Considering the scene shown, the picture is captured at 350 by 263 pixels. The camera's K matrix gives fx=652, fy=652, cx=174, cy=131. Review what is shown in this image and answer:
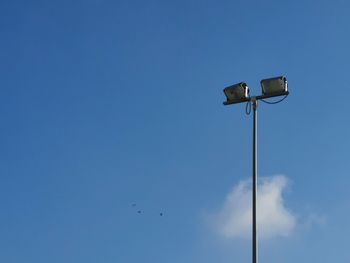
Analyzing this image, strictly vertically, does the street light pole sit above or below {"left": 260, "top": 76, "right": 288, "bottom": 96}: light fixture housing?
below

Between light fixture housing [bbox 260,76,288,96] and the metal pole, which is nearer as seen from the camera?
the metal pole

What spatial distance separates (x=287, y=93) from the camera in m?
17.8

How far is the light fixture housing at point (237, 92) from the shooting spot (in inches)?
707

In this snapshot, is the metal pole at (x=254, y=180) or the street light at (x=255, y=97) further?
the street light at (x=255, y=97)

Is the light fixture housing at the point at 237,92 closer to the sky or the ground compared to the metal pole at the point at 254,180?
closer to the sky

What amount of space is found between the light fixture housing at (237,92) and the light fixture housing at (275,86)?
51 cm

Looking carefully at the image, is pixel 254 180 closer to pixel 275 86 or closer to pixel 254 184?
pixel 254 184

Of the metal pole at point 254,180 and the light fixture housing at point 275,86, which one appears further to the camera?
the light fixture housing at point 275,86

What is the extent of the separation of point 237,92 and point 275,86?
3.53ft

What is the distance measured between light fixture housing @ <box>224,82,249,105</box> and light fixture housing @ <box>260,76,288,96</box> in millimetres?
506

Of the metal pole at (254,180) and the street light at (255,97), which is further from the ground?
the street light at (255,97)

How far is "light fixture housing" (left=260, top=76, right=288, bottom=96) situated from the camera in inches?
691

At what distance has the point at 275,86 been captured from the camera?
17625 millimetres

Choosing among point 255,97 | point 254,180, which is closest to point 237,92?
point 255,97
